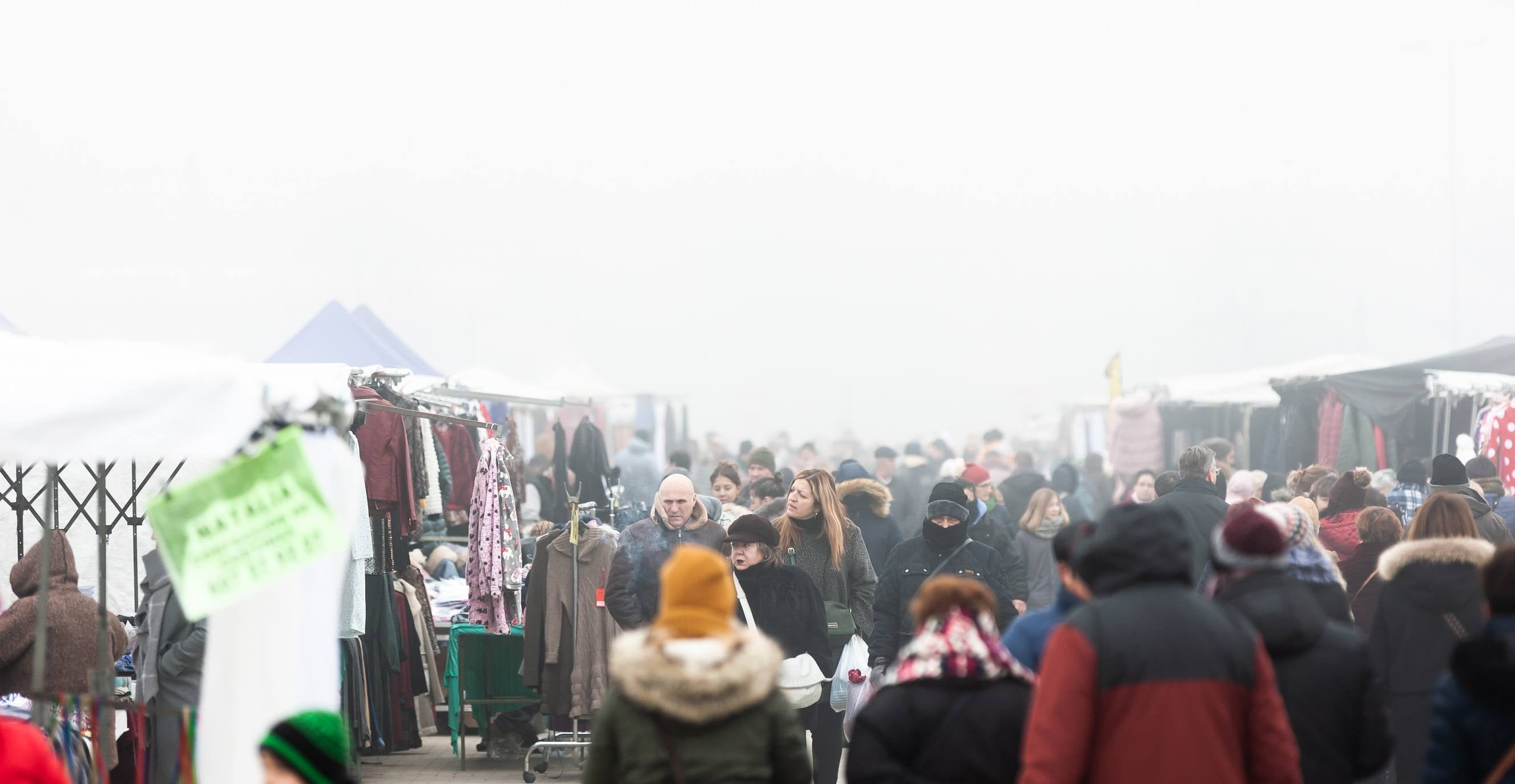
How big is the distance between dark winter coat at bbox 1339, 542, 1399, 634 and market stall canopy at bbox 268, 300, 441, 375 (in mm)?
8938

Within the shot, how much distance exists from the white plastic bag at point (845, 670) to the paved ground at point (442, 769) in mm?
2112

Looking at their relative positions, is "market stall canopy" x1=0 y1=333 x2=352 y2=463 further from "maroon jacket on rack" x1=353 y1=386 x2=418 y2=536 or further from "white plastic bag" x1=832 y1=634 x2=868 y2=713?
"maroon jacket on rack" x1=353 y1=386 x2=418 y2=536

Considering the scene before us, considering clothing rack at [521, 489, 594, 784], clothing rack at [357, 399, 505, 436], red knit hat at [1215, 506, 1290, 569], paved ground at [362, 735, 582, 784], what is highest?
clothing rack at [357, 399, 505, 436]

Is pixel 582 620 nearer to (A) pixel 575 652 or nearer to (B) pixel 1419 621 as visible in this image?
(A) pixel 575 652

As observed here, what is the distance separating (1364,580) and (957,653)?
4.79m

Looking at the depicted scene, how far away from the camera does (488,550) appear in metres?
9.66

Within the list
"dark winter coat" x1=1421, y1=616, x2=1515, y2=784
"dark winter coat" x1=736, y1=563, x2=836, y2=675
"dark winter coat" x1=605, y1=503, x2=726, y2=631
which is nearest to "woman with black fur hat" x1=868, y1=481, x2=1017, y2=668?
"dark winter coat" x1=736, y1=563, x2=836, y2=675

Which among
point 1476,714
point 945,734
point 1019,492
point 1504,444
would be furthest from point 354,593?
point 1504,444

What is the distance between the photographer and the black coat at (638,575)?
26.1 ft

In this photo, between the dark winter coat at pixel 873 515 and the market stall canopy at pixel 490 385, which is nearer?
the dark winter coat at pixel 873 515

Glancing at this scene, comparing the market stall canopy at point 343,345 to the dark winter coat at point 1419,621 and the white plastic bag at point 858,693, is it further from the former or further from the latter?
the dark winter coat at point 1419,621

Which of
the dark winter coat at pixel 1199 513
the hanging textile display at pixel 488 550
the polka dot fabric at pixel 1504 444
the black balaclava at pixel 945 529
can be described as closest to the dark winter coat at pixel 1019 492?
the polka dot fabric at pixel 1504 444

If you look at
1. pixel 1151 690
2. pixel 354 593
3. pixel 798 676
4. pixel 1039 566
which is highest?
pixel 1151 690

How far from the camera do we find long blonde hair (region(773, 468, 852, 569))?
835cm
